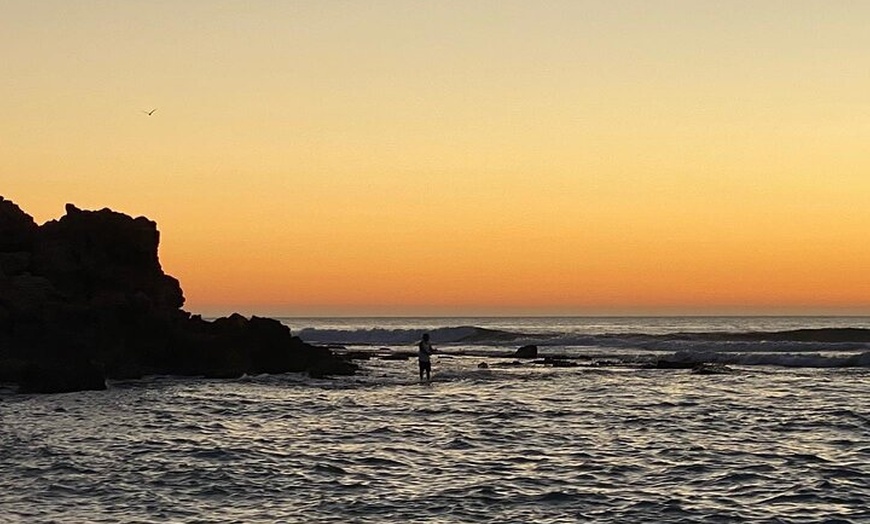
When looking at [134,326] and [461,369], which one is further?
[461,369]

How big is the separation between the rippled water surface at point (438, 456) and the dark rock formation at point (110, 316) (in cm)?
824

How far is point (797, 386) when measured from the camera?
1518 inches

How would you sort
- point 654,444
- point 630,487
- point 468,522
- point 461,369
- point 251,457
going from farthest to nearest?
point 461,369, point 654,444, point 251,457, point 630,487, point 468,522

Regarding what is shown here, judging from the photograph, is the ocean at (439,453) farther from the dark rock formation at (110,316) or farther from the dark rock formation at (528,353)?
the dark rock formation at (528,353)

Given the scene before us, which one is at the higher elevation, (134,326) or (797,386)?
(134,326)

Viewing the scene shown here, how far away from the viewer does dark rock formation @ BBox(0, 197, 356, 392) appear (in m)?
42.5

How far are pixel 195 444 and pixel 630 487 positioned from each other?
406 inches

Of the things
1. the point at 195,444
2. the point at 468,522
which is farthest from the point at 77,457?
the point at 468,522

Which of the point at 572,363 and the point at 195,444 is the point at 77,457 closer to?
the point at 195,444

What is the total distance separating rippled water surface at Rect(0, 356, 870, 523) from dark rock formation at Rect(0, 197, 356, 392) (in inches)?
325

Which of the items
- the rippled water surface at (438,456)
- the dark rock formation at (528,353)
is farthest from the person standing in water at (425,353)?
the dark rock formation at (528,353)

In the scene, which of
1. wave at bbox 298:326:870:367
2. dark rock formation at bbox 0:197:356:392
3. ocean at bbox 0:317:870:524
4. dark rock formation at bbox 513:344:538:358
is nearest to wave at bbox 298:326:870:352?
wave at bbox 298:326:870:367

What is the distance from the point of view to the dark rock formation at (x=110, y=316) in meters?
42.5

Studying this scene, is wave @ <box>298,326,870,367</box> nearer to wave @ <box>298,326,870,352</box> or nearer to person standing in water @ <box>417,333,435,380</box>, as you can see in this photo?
wave @ <box>298,326,870,352</box>
